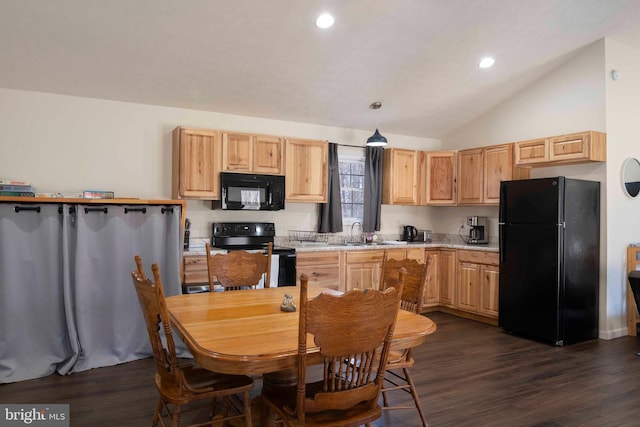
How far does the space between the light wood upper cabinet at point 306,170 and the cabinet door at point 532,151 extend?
2179 mm

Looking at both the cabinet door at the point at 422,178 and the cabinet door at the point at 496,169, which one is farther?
the cabinet door at the point at 422,178

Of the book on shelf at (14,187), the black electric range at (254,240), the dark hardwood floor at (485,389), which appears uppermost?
the book on shelf at (14,187)

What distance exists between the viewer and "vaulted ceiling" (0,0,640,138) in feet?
11.5

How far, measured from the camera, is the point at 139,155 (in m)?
4.64

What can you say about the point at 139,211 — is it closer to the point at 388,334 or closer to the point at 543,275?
the point at 388,334

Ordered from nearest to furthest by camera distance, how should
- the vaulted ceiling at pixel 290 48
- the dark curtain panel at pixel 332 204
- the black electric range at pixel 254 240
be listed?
the vaulted ceiling at pixel 290 48, the black electric range at pixel 254 240, the dark curtain panel at pixel 332 204

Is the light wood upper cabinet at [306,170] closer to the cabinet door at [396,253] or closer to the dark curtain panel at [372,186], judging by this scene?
the dark curtain panel at [372,186]

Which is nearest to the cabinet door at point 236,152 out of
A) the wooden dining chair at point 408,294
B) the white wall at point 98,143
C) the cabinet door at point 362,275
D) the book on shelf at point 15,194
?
the white wall at point 98,143

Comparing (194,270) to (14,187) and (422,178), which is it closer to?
(14,187)

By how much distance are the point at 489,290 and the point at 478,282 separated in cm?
18

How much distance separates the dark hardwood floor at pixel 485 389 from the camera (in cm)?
281

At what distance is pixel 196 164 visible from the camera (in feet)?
15.0

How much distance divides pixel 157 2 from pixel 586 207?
14.3 feet

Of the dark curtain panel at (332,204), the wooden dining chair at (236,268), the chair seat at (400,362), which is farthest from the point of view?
the dark curtain panel at (332,204)
